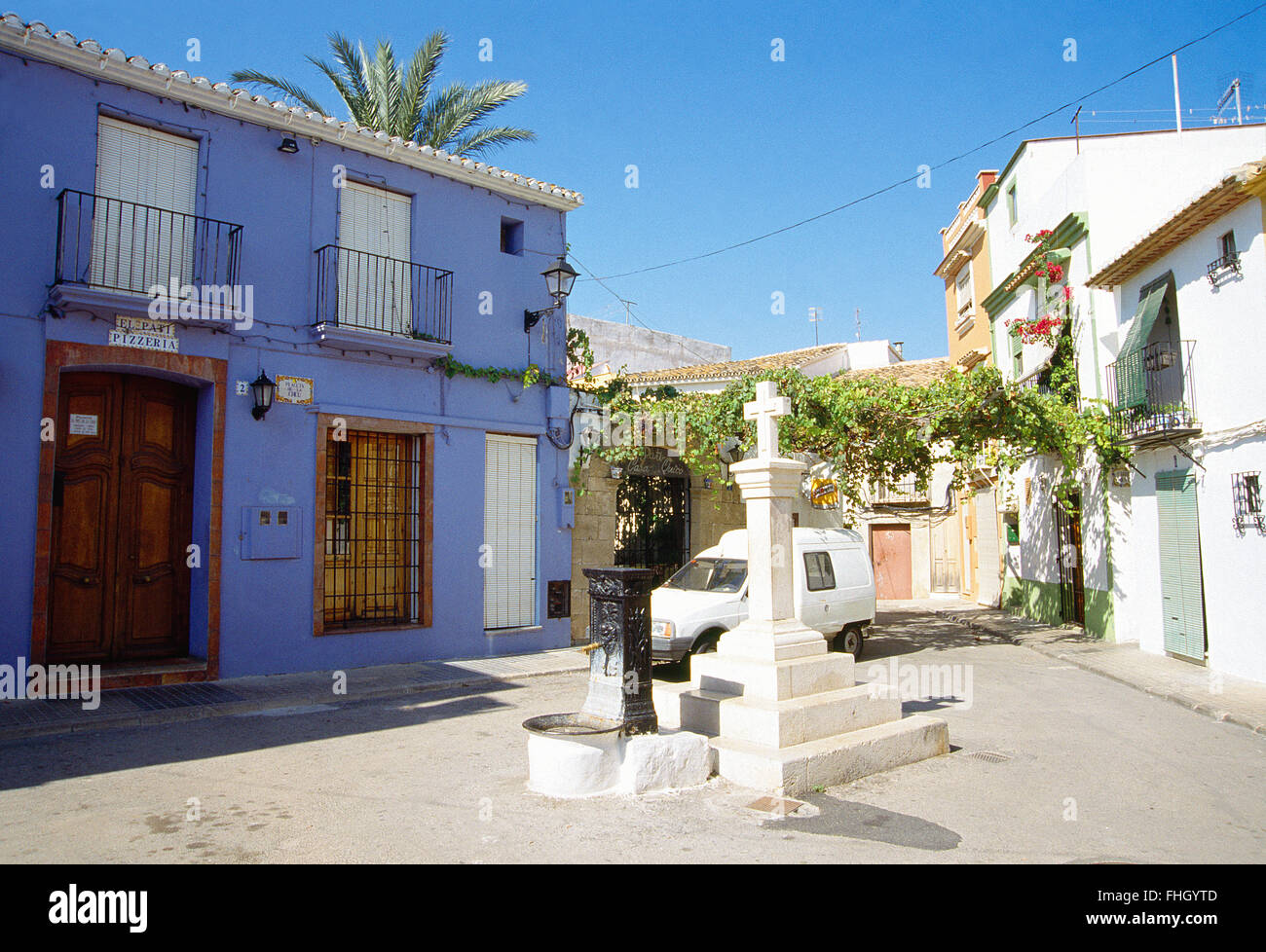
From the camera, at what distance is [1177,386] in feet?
38.5

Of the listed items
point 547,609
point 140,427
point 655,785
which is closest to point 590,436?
point 547,609

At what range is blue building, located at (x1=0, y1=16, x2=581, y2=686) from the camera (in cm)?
868

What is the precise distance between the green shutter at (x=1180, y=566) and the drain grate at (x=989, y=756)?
6.44 m

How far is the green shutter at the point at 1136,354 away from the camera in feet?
39.2

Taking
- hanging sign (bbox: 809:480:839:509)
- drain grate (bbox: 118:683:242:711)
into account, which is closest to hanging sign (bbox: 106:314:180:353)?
drain grate (bbox: 118:683:242:711)

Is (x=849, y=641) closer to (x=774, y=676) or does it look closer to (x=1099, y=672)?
(x=1099, y=672)

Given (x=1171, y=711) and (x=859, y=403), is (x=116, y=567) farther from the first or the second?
(x=1171, y=711)

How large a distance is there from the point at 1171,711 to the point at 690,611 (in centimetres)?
523

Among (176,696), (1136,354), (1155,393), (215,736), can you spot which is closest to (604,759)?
(215,736)

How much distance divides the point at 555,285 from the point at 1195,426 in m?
9.07

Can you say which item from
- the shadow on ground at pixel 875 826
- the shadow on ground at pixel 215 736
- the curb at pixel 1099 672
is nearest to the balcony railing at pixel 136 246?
the shadow on ground at pixel 215 736

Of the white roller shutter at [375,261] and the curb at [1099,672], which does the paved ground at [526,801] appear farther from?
the white roller shutter at [375,261]

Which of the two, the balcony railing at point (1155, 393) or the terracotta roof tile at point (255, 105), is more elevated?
the terracotta roof tile at point (255, 105)

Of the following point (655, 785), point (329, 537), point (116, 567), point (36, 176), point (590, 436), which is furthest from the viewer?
point (590, 436)
